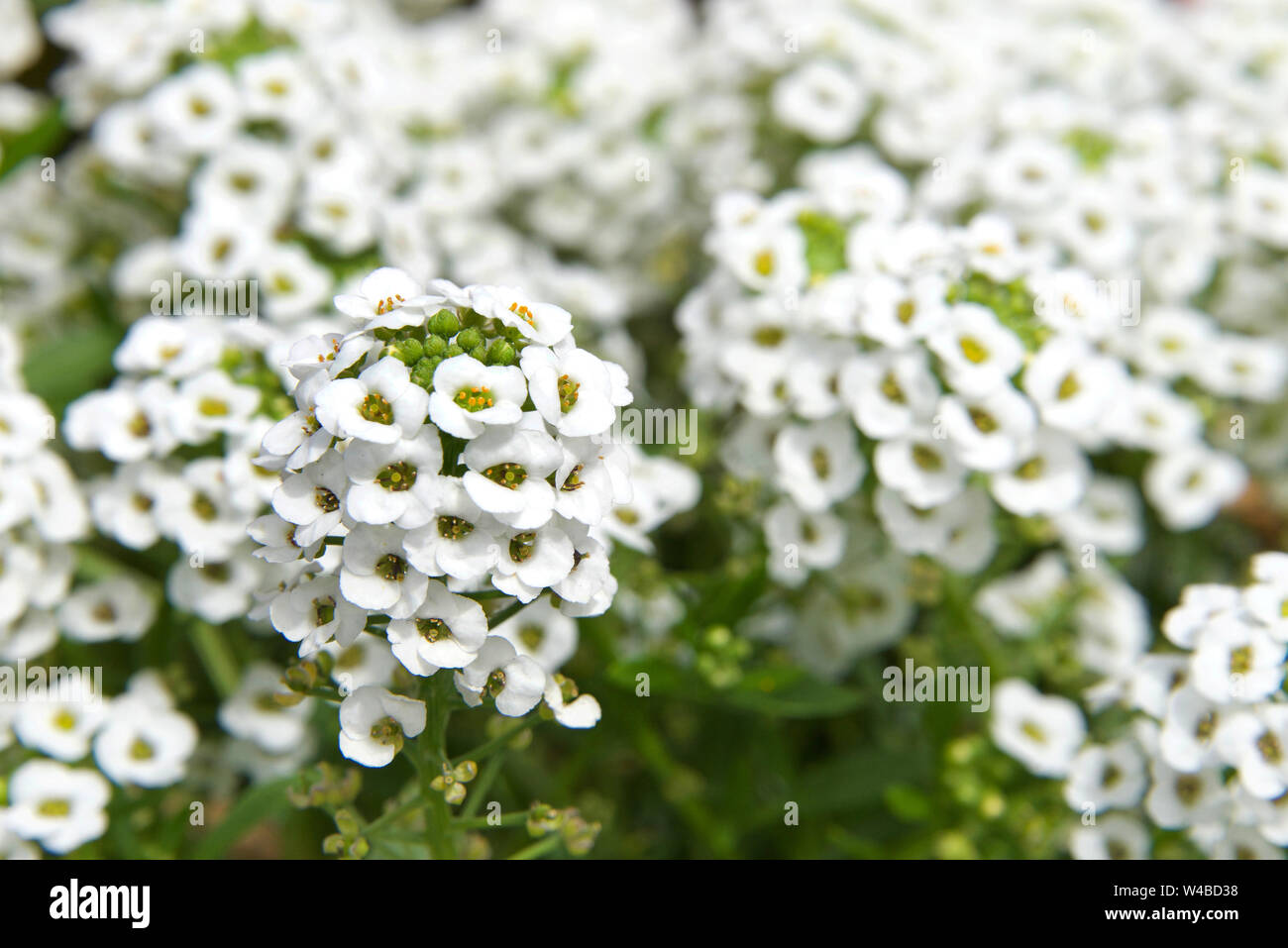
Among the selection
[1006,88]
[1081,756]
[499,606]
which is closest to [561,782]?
[499,606]

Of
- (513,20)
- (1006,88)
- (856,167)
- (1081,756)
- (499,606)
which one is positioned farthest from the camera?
(513,20)

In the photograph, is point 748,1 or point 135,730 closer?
point 135,730

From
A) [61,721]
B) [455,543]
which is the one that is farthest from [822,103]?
[61,721]

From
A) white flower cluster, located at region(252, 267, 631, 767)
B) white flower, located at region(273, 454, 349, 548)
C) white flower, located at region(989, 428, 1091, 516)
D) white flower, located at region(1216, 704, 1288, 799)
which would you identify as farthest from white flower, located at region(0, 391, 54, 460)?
white flower, located at region(1216, 704, 1288, 799)

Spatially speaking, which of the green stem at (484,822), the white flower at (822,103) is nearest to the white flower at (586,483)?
the green stem at (484,822)

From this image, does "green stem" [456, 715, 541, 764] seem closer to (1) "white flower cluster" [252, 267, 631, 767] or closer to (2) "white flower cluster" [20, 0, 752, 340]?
(1) "white flower cluster" [252, 267, 631, 767]

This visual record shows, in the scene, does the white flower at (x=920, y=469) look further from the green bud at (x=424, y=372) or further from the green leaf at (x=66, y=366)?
the green leaf at (x=66, y=366)
